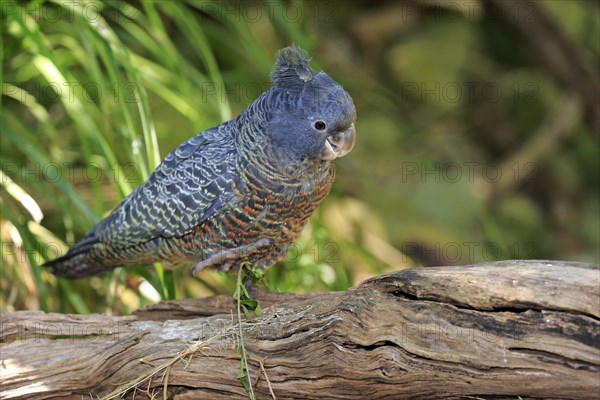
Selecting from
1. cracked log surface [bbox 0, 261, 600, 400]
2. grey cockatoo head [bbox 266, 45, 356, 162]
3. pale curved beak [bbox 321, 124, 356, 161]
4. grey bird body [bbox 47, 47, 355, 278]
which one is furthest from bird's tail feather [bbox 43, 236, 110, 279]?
pale curved beak [bbox 321, 124, 356, 161]

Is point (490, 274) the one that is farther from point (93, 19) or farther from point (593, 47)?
point (593, 47)

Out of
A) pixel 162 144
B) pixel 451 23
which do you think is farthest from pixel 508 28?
pixel 162 144

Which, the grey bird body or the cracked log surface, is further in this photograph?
the grey bird body

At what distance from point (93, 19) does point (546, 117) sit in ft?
13.6

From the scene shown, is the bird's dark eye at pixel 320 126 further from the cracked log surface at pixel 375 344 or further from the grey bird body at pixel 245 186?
the cracked log surface at pixel 375 344

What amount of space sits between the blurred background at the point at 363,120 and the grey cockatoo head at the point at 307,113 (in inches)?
25.5

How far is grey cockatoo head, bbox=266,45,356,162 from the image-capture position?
232 centimetres

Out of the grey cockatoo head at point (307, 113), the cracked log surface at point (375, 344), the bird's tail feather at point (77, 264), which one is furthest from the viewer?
the bird's tail feather at point (77, 264)

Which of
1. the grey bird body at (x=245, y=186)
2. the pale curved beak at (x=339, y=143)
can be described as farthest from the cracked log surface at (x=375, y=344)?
the pale curved beak at (x=339, y=143)

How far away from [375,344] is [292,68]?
970mm

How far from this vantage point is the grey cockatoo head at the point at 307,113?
2320mm

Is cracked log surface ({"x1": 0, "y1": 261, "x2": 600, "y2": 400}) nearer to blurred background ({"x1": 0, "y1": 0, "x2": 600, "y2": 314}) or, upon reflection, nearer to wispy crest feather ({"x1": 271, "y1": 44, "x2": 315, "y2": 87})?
blurred background ({"x1": 0, "y1": 0, "x2": 600, "y2": 314})

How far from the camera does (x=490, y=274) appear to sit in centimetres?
204

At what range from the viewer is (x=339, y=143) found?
2.34 meters
